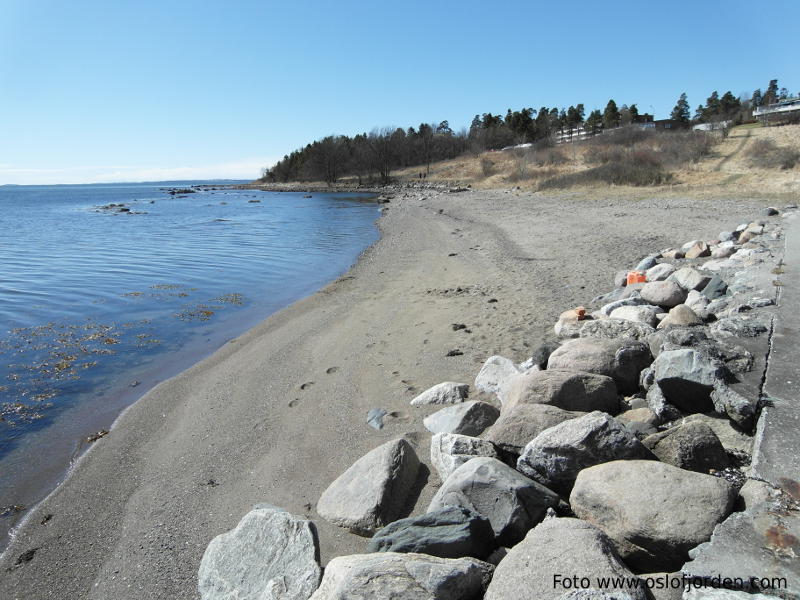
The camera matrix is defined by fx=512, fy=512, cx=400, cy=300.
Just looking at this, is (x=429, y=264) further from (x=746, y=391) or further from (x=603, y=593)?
(x=603, y=593)

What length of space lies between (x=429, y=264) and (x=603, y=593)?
12269 millimetres

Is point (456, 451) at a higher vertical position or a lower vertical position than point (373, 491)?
higher

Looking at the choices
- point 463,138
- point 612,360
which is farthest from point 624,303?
point 463,138

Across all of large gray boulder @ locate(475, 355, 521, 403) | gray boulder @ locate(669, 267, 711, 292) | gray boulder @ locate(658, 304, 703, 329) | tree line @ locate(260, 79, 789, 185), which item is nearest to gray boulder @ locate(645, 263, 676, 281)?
gray boulder @ locate(669, 267, 711, 292)

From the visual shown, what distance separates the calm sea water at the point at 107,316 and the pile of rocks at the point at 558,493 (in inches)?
120

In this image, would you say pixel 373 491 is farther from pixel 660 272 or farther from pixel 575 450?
pixel 660 272

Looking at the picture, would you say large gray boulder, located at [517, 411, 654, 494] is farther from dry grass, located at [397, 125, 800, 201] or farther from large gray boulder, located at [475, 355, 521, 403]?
dry grass, located at [397, 125, 800, 201]

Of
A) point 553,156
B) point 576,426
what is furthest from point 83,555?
point 553,156

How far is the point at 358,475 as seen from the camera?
3809 millimetres

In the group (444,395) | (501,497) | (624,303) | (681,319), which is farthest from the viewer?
(624,303)

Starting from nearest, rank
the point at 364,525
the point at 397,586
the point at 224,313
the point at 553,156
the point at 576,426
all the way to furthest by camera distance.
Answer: the point at 397,586 < the point at 576,426 < the point at 364,525 < the point at 224,313 < the point at 553,156

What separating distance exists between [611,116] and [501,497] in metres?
75.8

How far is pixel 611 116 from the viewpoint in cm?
6862

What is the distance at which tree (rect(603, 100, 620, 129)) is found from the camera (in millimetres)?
67562
